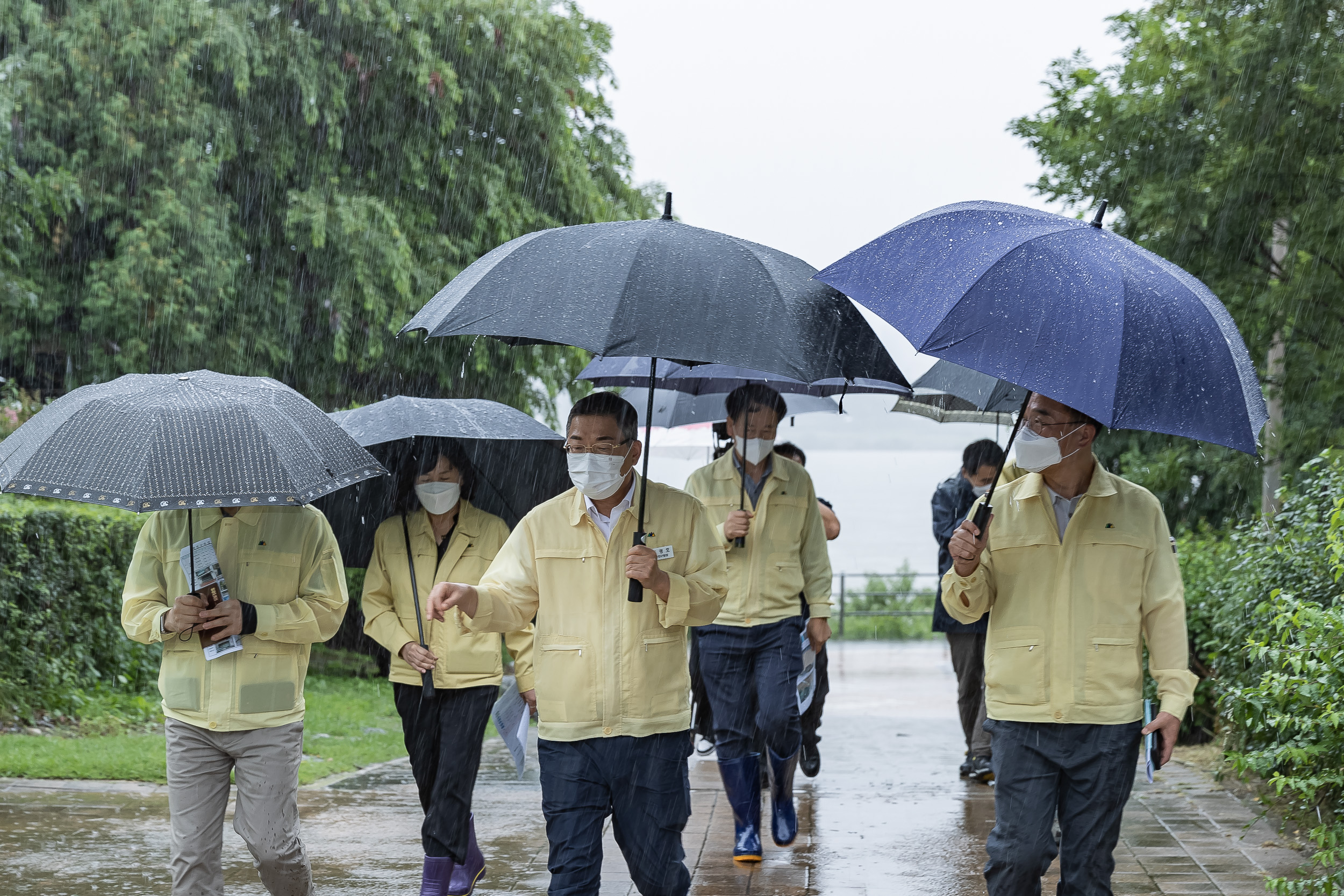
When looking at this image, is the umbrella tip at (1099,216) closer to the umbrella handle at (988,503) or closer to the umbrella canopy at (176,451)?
the umbrella handle at (988,503)

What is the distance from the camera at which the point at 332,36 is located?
15727 mm

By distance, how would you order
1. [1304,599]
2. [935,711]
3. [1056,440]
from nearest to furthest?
[1056,440] → [1304,599] → [935,711]

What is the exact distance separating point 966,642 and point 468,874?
4.20 m

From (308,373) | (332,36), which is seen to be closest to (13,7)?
(332,36)

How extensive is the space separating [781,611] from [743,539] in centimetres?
40

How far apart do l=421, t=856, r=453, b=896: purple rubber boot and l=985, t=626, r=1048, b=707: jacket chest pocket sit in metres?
2.44

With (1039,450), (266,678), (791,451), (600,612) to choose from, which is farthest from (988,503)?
(791,451)

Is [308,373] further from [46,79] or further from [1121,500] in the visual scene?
[1121,500]

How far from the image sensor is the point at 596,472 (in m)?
4.62

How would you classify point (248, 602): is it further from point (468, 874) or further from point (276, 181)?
point (276, 181)

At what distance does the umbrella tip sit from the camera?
4414 millimetres

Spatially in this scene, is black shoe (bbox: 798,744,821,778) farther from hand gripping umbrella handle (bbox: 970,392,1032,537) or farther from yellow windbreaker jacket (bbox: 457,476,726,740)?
hand gripping umbrella handle (bbox: 970,392,1032,537)

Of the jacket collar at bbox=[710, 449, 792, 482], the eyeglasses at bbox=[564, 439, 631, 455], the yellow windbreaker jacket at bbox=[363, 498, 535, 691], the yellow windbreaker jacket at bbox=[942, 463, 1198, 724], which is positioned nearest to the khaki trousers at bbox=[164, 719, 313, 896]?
the yellow windbreaker jacket at bbox=[363, 498, 535, 691]

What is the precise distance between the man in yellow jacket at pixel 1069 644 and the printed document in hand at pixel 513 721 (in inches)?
73.4
